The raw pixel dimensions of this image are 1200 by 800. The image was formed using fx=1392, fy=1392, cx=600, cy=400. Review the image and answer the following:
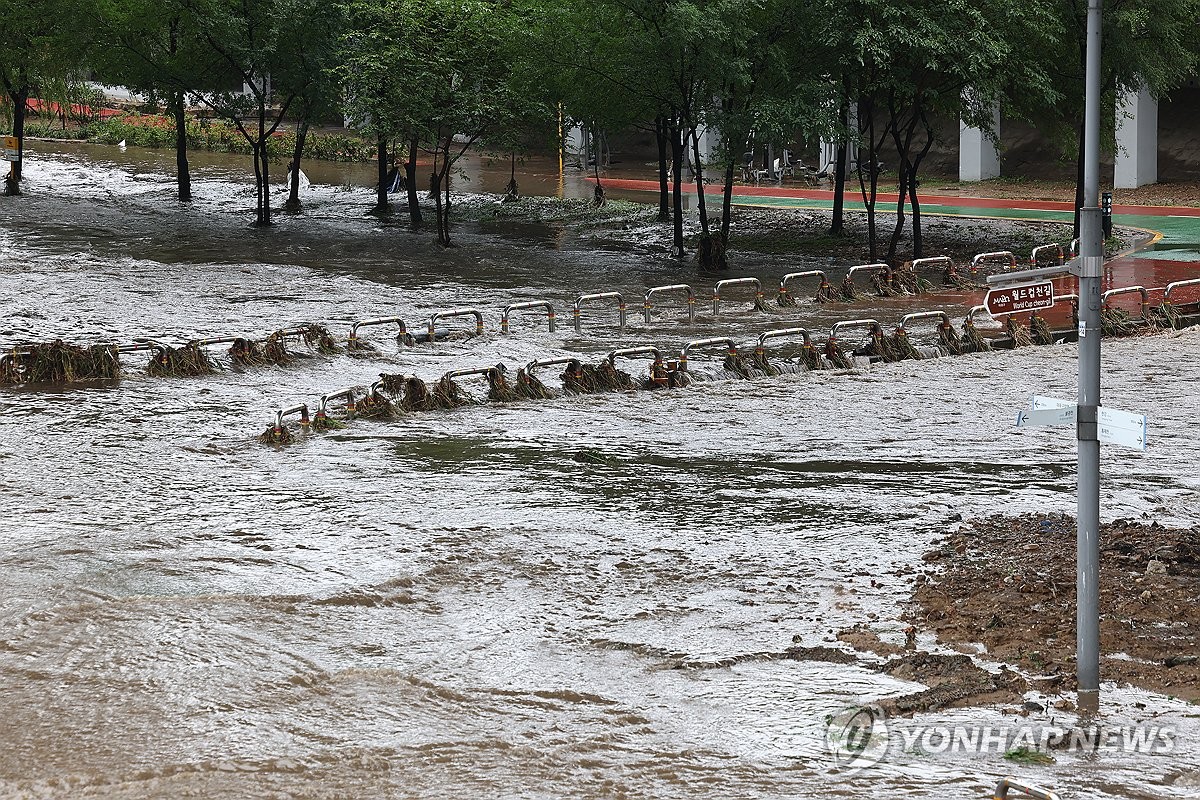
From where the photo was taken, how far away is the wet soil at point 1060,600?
9.83 meters

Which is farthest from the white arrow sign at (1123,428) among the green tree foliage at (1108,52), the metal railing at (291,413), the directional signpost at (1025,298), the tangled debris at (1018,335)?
the green tree foliage at (1108,52)

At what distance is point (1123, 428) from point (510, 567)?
5.68 m

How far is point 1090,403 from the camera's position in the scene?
9312mm

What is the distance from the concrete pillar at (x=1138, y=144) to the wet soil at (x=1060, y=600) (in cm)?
3827

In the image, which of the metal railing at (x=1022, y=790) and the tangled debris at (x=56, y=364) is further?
the tangled debris at (x=56, y=364)

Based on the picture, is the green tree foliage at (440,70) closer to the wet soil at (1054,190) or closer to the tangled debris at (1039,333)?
the tangled debris at (1039,333)

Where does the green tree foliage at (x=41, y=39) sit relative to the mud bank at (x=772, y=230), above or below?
above

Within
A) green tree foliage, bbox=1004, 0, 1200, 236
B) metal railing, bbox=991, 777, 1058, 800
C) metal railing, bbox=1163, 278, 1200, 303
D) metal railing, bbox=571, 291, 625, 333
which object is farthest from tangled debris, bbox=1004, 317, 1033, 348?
metal railing, bbox=991, 777, 1058, 800

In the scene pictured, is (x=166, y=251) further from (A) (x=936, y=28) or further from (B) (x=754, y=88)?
(A) (x=936, y=28)

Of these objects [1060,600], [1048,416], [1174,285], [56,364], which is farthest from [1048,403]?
[1174,285]

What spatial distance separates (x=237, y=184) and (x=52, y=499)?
41.2 meters

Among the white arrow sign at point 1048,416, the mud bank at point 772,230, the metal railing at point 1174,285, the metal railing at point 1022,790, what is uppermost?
the mud bank at point 772,230

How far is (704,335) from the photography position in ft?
82.5

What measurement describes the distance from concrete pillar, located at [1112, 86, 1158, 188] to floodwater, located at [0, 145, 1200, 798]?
2624cm
